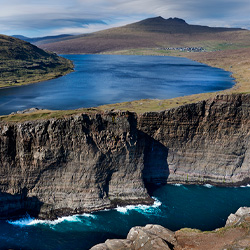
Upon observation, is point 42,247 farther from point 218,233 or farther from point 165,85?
point 165,85

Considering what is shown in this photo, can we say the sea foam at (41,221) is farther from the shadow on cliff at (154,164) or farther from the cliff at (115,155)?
the shadow on cliff at (154,164)

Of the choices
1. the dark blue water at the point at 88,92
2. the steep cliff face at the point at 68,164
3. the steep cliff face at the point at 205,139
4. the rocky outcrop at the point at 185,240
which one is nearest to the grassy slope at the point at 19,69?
the dark blue water at the point at 88,92

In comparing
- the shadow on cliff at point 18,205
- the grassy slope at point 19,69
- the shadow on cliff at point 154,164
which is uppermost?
the grassy slope at point 19,69

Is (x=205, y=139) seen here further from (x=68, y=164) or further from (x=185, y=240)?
(x=68, y=164)

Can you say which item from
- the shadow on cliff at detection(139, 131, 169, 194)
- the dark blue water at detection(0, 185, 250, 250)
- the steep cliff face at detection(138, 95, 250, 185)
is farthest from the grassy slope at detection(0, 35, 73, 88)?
the dark blue water at detection(0, 185, 250, 250)

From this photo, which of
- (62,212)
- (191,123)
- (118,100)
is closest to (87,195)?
(62,212)

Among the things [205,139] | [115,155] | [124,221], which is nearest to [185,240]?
[124,221]
